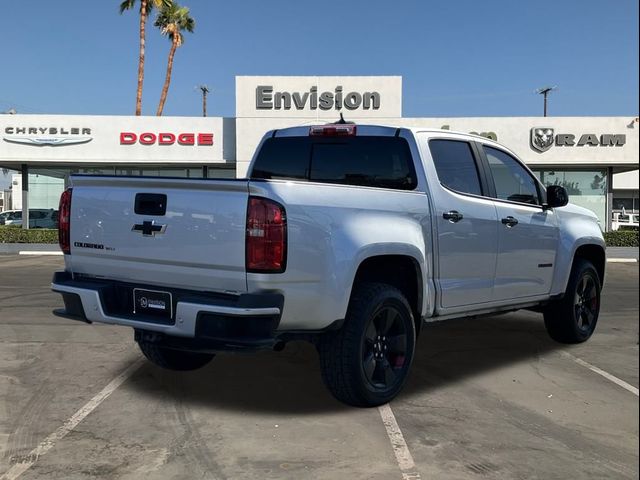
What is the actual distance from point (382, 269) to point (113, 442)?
87.9 inches

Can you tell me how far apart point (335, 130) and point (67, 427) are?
316 centimetres

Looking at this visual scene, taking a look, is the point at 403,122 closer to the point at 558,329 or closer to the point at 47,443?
the point at 558,329

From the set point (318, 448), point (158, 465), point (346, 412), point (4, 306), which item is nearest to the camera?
point (158, 465)

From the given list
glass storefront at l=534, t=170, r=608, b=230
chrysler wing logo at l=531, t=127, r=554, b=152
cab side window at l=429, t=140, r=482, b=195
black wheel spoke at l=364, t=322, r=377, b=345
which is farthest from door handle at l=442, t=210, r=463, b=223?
glass storefront at l=534, t=170, r=608, b=230

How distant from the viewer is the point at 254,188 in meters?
3.69

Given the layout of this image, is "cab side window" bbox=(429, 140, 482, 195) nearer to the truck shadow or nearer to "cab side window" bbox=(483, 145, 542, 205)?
"cab side window" bbox=(483, 145, 542, 205)

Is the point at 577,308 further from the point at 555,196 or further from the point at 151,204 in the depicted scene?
the point at 151,204

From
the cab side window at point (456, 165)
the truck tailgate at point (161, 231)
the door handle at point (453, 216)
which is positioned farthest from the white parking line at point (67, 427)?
the cab side window at point (456, 165)

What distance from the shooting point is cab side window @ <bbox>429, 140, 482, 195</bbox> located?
5.10m

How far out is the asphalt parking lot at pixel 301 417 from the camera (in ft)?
11.2

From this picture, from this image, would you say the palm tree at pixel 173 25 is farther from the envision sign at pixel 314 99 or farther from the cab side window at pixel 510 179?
the cab side window at pixel 510 179

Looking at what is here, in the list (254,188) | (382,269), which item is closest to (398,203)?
(382,269)

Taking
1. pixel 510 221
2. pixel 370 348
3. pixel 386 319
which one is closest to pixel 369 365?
pixel 370 348

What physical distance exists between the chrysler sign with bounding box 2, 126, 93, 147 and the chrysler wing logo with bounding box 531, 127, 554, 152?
628 inches
